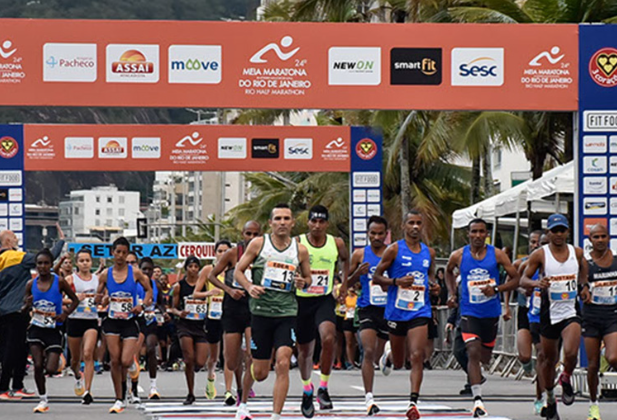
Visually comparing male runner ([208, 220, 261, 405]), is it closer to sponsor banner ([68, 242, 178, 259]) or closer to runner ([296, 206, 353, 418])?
runner ([296, 206, 353, 418])

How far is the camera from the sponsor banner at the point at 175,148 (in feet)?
106

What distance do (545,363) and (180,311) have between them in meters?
5.57

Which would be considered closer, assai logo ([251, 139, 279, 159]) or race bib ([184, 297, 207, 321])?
race bib ([184, 297, 207, 321])

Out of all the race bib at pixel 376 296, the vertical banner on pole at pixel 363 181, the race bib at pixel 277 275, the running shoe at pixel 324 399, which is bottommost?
the running shoe at pixel 324 399

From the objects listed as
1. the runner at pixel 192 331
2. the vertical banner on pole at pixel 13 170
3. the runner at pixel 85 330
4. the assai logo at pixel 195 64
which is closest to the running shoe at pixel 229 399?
the runner at pixel 192 331

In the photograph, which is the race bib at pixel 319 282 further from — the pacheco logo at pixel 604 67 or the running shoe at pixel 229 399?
the pacheco logo at pixel 604 67

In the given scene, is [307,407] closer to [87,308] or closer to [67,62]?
[87,308]

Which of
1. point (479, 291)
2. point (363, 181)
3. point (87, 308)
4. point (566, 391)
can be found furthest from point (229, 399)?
point (363, 181)

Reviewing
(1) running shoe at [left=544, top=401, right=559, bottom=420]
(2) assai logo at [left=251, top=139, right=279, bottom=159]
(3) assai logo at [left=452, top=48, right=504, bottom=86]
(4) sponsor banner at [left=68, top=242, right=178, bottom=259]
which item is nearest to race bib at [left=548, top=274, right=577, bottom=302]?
(1) running shoe at [left=544, top=401, right=559, bottom=420]

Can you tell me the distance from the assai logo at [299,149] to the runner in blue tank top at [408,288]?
17.6m

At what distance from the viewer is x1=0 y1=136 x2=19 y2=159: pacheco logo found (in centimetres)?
3250

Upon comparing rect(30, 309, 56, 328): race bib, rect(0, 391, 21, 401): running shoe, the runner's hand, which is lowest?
rect(0, 391, 21, 401): running shoe

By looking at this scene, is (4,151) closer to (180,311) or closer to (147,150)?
(147,150)

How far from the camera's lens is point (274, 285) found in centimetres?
1284
